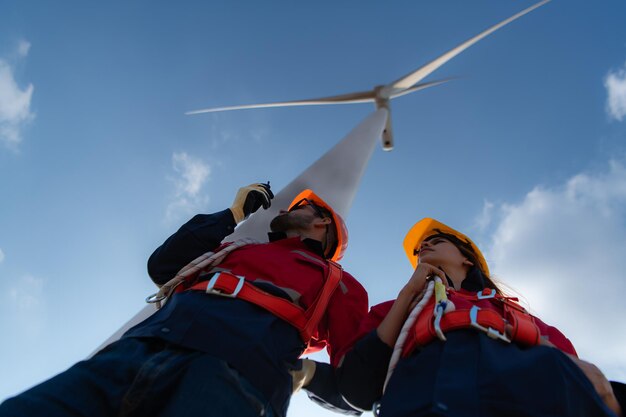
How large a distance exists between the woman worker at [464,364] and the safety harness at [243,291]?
441 mm

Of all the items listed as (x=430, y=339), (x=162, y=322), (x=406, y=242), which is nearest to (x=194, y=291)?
(x=162, y=322)

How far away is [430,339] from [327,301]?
1.21 meters

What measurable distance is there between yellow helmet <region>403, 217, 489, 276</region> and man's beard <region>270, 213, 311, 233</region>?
1.62 m

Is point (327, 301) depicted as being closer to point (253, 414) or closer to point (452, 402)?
point (253, 414)

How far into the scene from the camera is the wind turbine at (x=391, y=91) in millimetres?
15398

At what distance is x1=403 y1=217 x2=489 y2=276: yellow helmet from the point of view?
20.1 feet

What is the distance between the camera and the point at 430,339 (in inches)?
144

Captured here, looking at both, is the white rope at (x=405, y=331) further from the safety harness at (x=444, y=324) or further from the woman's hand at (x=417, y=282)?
the woman's hand at (x=417, y=282)

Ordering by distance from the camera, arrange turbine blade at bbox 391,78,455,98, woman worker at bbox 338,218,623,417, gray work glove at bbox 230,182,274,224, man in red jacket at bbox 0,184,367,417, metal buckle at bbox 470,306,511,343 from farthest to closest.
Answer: turbine blade at bbox 391,78,455,98
gray work glove at bbox 230,182,274,224
metal buckle at bbox 470,306,511,343
man in red jacket at bbox 0,184,367,417
woman worker at bbox 338,218,623,417

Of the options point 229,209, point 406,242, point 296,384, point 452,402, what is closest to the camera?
point 452,402

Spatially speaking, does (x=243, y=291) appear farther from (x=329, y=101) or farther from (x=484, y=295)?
(x=329, y=101)

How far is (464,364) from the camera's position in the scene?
3.24 meters

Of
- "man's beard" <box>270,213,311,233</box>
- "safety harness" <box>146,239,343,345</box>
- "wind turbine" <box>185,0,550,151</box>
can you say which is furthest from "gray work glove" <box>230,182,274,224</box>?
"wind turbine" <box>185,0,550,151</box>

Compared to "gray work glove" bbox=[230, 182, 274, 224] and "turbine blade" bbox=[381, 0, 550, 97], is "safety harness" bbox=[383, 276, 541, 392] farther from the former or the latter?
"turbine blade" bbox=[381, 0, 550, 97]
